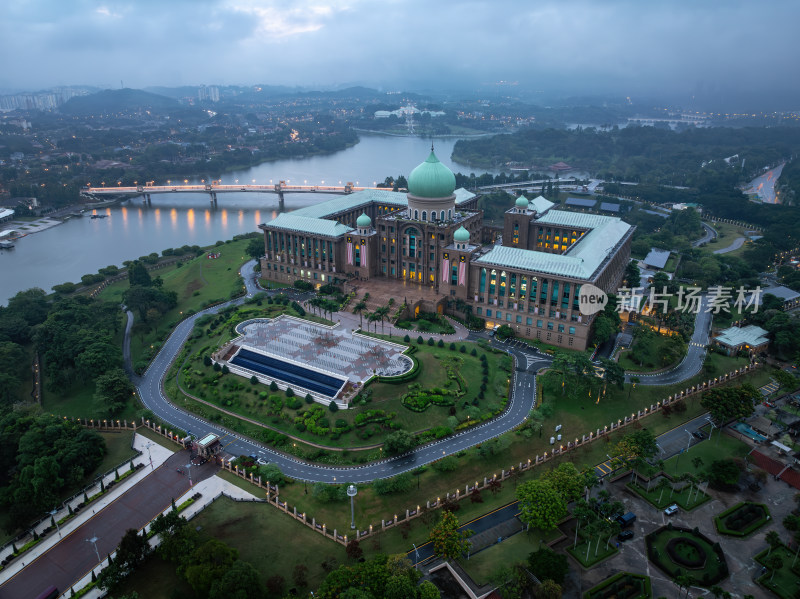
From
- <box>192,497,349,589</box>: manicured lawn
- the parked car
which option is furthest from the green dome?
the parked car

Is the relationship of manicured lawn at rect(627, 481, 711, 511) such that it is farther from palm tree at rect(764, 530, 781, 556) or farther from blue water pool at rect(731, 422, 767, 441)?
blue water pool at rect(731, 422, 767, 441)

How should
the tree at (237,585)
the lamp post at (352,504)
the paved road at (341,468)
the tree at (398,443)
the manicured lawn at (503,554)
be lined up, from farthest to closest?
the tree at (398,443) < the paved road at (341,468) < the lamp post at (352,504) < the manicured lawn at (503,554) < the tree at (237,585)

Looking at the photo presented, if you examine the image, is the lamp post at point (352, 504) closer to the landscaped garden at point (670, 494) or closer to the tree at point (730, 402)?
the landscaped garden at point (670, 494)

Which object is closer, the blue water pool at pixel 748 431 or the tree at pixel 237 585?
the tree at pixel 237 585

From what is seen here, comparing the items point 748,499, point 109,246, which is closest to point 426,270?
point 748,499

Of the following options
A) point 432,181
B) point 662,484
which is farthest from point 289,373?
point 662,484

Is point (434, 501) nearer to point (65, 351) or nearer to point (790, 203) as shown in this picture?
point (65, 351)

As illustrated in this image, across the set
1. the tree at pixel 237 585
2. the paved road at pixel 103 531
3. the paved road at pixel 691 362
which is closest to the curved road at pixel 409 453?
the paved road at pixel 691 362
